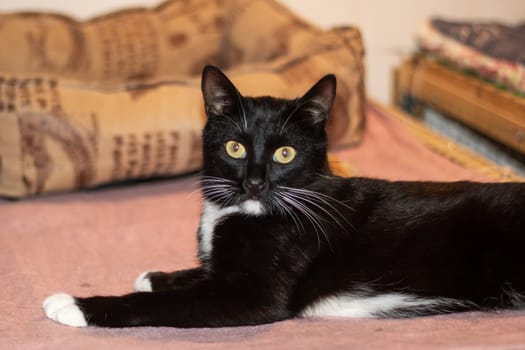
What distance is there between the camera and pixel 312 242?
1.46m

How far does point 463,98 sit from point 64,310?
5.52ft

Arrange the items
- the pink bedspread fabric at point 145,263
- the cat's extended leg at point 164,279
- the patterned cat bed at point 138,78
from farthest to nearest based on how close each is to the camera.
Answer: the patterned cat bed at point 138,78, the cat's extended leg at point 164,279, the pink bedspread fabric at point 145,263

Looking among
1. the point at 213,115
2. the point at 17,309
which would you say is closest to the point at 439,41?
the point at 213,115

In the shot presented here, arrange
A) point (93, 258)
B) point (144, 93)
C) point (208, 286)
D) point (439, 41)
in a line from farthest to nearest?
point (439, 41), point (144, 93), point (93, 258), point (208, 286)

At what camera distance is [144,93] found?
216cm

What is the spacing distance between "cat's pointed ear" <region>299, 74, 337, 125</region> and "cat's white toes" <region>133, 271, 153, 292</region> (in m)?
0.51

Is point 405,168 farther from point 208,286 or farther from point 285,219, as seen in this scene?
point 208,286

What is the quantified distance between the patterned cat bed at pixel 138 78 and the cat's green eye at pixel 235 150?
25.5 inches

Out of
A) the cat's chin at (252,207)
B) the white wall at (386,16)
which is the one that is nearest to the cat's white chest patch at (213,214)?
the cat's chin at (252,207)

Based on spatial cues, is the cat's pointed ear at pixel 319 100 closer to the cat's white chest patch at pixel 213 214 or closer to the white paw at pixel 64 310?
the cat's white chest patch at pixel 213 214

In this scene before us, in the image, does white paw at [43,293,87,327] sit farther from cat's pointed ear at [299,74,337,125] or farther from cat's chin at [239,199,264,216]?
cat's pointed ear at [299,74,337,125]

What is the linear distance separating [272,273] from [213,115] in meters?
0.38

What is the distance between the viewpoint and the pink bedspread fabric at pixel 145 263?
53.3 inches

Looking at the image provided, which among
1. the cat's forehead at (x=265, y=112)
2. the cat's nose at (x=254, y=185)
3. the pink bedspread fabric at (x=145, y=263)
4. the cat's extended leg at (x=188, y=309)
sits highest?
the cat's forehead at (x=265, y=112)
